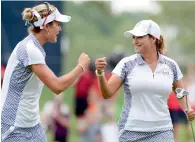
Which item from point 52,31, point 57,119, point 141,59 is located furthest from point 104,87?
point 57,119

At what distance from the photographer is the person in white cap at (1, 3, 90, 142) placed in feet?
22.7

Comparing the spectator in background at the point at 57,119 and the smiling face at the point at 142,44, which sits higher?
the smiling face at the point at 142,44

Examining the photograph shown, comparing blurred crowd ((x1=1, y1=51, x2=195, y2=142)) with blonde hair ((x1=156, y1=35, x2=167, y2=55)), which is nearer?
blonde hair ((x1=156, y1=35, x2=167, y2=55))

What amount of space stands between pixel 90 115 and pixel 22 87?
881 centimetres

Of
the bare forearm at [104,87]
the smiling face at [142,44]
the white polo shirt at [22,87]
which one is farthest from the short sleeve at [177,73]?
the white polo shirt at [22,87]

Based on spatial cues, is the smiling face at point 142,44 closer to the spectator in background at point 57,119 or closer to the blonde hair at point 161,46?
the blonde hair at point 161,46

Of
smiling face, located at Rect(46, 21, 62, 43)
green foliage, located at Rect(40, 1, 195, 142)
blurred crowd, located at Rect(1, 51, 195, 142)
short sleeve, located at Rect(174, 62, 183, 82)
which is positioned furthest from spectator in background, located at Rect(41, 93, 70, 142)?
green foliage, located at Rect(40, 1, 195, 142)

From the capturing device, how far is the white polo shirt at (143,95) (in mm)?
7609

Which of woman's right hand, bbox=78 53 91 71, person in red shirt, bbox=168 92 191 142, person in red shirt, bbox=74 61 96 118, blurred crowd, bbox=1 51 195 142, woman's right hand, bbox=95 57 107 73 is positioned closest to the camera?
woman's right hand, bbox=78 53 91 71

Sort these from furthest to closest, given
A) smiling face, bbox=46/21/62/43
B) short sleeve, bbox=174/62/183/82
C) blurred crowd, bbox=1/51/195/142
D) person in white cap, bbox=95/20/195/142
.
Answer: blurred crowd, bbox=1/51/195/142 < short sleeve, bbox=174/62/183/82 < person in white cap, bbox=95/20/195/142 < smiling face, bbox=46/21/62/43

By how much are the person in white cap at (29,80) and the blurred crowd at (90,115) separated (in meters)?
7.15

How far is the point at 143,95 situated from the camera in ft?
25.0

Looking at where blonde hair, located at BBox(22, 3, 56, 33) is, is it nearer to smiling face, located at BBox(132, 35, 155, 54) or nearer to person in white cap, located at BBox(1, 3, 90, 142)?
person in white cap, located at BBox(1, 3, 90, 142)

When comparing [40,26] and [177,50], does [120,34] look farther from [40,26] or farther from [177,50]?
[40,26]
